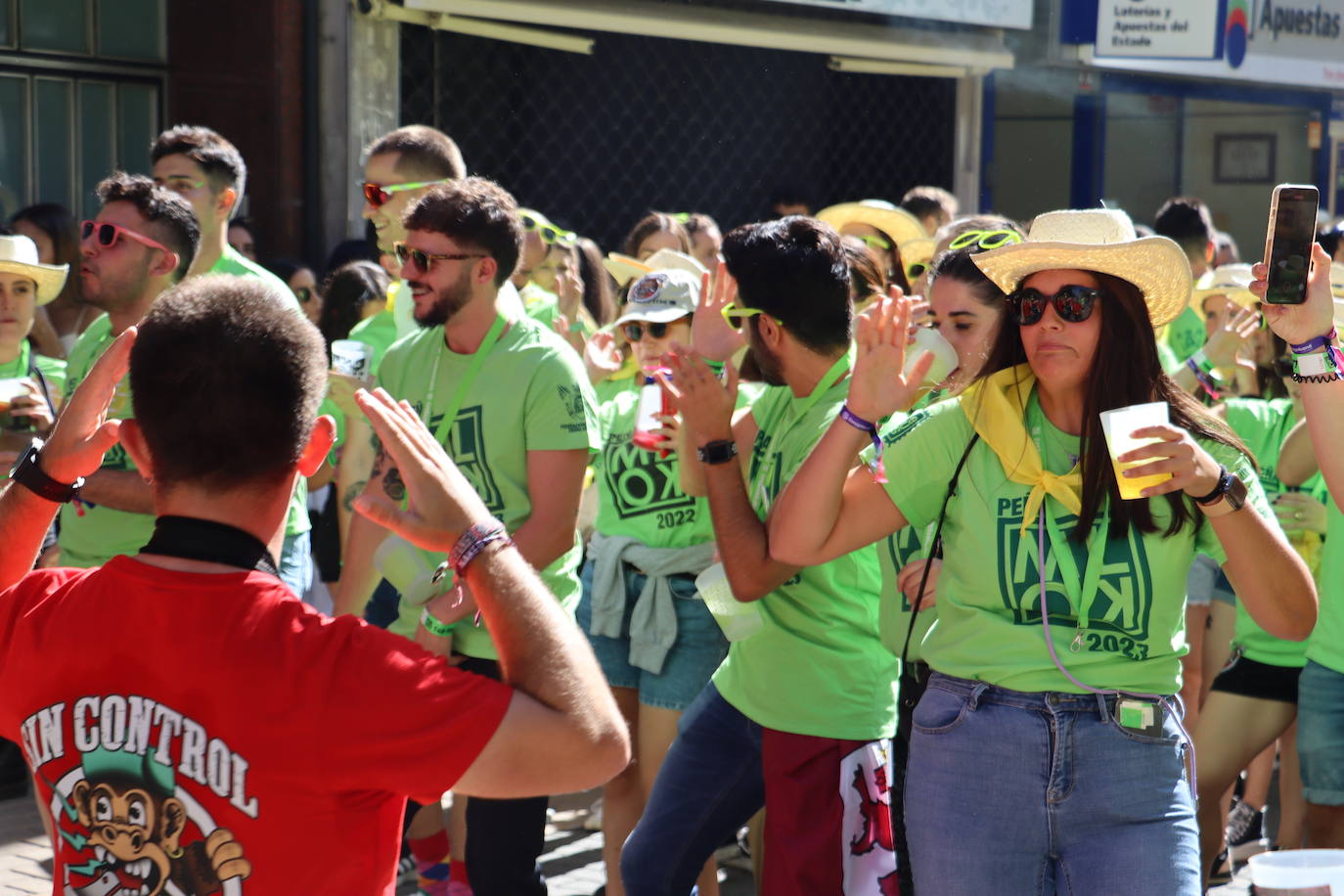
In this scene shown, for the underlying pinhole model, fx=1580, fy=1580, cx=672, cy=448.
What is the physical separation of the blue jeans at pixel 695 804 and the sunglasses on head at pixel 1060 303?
4.15 ft

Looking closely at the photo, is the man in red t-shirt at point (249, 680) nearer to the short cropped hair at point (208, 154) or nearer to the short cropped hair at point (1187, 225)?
the short cropped hair at point (208, 154)

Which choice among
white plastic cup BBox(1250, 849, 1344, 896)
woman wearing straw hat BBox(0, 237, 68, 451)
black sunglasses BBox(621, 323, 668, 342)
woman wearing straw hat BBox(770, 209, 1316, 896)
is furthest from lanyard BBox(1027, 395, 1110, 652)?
woman wearing straw hat BBox(0, 237, 68, 451)

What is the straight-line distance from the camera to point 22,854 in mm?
5543

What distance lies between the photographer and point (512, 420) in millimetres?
4141

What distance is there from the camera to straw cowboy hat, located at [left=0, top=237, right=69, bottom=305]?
534 centimetres

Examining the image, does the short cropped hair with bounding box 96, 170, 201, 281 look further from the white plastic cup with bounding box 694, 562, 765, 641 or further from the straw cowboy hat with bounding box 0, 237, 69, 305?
the white plastic cup with bounding box 694, 562, 765, 641

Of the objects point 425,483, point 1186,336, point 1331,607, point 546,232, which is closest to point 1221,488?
point 425,483

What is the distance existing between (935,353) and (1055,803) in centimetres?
99

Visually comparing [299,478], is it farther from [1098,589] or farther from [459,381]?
[1098,589]

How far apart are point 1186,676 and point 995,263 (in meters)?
3.84

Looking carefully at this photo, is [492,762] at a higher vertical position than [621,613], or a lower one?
higher

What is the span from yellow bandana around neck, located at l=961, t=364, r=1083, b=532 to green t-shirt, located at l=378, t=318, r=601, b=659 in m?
1.35

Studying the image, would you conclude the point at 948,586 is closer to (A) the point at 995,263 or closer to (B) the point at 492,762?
(A) the point at 995,263

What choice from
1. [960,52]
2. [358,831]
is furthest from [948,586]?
[960,52]
